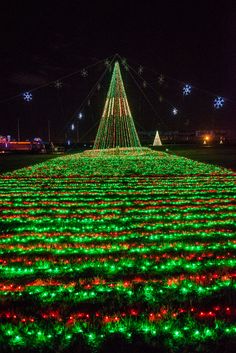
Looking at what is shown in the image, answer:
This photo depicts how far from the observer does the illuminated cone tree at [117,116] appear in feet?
95.3

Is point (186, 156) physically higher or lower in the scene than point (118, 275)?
higher

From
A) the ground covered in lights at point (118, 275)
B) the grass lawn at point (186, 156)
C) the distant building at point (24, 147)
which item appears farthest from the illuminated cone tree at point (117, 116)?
the ground covered in lights at point (118, 275)

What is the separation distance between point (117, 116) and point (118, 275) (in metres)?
25.2

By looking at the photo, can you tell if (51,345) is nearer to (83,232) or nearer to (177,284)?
(177,284)

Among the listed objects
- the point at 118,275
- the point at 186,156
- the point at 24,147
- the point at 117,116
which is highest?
the point at 117,116

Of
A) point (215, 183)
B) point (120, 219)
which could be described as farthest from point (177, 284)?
point (215, 183)

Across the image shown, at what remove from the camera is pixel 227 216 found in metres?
8.39

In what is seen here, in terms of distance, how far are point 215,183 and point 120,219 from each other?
6.21 metres

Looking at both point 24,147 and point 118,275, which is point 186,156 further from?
point 118,275

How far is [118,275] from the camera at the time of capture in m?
5.11

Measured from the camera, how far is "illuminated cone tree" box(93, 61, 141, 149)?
29.1 meters

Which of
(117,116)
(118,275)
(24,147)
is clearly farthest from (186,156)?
(118,275)

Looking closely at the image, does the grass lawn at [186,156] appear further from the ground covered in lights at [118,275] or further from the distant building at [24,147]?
the ground covered in lights at [118,275]

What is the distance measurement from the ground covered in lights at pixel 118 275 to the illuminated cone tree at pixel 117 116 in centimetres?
1987
